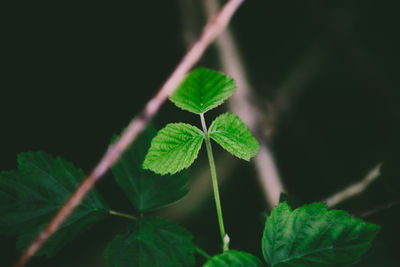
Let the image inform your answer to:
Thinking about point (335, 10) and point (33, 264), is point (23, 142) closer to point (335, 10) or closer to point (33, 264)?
point (33, 264)

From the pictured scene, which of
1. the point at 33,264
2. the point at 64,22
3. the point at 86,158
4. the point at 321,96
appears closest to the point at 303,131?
the point at 321,96

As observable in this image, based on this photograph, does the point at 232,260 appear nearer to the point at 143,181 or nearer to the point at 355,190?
the point at 143,181

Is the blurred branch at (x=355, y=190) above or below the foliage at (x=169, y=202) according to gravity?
above

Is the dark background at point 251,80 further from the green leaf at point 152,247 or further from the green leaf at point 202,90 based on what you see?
the green leaf at point 202,90

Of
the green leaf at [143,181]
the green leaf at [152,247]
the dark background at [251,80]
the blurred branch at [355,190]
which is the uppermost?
the dark background at [251,80]

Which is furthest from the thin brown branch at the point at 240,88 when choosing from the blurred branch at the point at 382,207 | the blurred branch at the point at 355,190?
the blurred branch at the point at 382,207

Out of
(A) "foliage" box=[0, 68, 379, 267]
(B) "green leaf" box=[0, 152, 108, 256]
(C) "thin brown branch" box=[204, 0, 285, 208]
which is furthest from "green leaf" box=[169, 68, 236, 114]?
(C) "thin brown branch" box=[204, 0, 285, 208]
